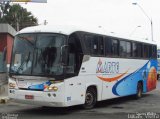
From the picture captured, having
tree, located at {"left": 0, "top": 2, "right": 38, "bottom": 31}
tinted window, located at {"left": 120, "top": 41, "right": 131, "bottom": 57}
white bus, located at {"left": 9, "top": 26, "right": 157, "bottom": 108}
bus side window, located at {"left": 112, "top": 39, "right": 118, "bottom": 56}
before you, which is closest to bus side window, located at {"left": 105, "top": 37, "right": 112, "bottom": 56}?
white bus, located at {"left": 9, "top": 26, "right": 157, "bottom": 108}

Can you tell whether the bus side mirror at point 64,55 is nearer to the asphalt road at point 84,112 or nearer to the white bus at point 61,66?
the white bus at point 61,66

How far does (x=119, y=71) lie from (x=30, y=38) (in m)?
5.25

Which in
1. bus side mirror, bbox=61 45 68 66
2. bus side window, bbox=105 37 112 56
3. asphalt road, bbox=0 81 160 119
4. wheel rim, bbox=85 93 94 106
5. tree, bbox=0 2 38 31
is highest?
tree, bbox=0 2 38 31

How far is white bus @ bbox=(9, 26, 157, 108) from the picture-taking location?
1373 cm

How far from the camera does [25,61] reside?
14242 mm

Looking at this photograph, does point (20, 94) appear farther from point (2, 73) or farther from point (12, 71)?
point (2, 73)

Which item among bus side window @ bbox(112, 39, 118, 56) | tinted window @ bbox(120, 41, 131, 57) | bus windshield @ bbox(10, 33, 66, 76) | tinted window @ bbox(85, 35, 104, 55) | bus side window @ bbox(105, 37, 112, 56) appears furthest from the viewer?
tinted window @ bbox(120, 41, 131, 57)

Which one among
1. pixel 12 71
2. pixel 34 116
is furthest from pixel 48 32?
pixel 34 116

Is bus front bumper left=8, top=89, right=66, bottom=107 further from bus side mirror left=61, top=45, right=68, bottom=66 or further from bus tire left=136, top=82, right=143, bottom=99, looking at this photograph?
bus tire left=136, top=82, right=143, bottom=99


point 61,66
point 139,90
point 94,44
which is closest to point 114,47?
point 94,44

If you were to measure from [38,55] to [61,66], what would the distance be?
3.05 ft

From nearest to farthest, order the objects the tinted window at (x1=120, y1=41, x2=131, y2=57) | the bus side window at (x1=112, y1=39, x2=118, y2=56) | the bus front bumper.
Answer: the bus front bumper < the bus side window at (x1=112, y1=39, x2=118, y2=56) < the tinted window at (x1=120, y1=41, x2=131, y2=57)

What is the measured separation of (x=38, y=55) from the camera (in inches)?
553

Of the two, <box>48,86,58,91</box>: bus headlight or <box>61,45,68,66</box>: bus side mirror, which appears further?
<box>61,45,68,66</box>: bus side mirror
